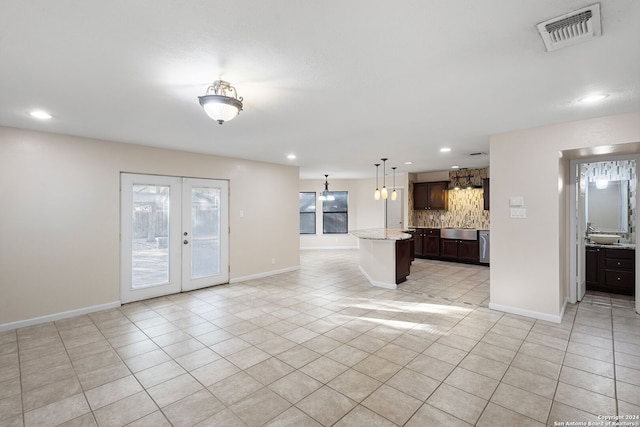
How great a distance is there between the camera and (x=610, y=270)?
4.86 metres

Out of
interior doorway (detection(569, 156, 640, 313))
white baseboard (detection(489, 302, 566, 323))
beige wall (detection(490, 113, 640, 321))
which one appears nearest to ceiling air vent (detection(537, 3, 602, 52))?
beige wall (detection(490, 113, 640, 321))

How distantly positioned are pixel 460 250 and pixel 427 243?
88 cm

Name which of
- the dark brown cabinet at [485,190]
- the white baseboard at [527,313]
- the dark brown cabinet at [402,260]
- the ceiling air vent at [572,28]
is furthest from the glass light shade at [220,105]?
the dark brown cabinet at [485,190]

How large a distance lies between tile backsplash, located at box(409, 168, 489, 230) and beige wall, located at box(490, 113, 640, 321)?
3.76 m

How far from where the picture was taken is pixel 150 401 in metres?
2.30

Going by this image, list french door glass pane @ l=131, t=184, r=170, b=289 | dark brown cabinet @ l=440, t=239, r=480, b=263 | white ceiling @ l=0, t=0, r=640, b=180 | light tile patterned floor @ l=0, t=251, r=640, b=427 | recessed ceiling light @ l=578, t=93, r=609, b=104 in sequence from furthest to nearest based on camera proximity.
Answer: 1. dark brown cabinet @ l=440, t=239, r=480, b=263
2. french door glass pane @ l=131, t=184, r=170, b=289
3. recessed ceiling light @ l=578, t=93, r=609, b=104
4. light tile patterned floor @ l=0, t=251, r=640, b=427
5. white ceiling @ l=0, t=0, r=640, b=180

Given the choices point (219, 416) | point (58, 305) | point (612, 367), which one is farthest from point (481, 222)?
point (58, 305)

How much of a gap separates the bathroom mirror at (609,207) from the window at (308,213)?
23.9 ft

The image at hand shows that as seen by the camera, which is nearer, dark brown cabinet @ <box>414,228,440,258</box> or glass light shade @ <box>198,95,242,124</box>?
glass light shade @ <box>198,95,242,124</box>

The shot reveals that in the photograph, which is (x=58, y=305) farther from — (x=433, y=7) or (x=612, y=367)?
(x=612, y=367)

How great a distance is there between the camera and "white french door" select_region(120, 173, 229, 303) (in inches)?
186

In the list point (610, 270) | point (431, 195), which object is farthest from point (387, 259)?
point (431, 195)

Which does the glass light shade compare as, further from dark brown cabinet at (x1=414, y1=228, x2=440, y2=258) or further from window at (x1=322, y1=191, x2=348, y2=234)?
window at (x1=322, y1=191, x2=348, y2=234)

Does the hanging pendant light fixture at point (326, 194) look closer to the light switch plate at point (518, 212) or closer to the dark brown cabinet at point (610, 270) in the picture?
the light switch plate at point (518, 212)
